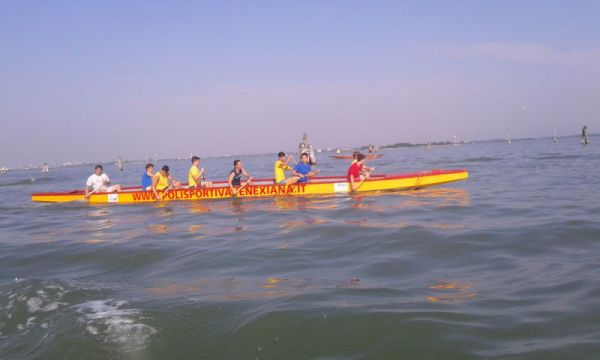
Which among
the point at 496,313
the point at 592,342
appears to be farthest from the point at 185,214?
the point at 592,342

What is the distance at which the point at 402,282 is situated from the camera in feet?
17.5

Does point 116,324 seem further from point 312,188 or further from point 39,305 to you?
point 312,188

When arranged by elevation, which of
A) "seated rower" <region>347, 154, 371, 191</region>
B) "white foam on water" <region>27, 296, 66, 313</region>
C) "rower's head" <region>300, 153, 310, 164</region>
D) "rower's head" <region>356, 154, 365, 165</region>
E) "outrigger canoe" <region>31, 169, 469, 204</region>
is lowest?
"white foam on water" <region>27, 296, 66, 313</region>

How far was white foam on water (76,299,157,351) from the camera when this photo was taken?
157 inches

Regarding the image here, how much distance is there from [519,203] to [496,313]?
8.41 meters

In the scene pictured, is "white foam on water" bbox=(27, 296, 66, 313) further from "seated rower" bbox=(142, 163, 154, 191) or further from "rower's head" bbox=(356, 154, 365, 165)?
"seated rower" bbox=(142, 163, 154, 191)

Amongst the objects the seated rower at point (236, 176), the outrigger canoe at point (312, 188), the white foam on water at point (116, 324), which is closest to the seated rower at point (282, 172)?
the outrigger canoe at point (312, 188)

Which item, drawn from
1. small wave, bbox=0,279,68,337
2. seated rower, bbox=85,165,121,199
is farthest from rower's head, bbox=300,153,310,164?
small wave, bbox=0,279,68,337

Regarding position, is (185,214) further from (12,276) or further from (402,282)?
(402,282)

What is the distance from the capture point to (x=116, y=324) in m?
4.34

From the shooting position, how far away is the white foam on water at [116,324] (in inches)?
157

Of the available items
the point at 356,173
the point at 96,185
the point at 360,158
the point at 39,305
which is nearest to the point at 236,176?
the point at 356,173

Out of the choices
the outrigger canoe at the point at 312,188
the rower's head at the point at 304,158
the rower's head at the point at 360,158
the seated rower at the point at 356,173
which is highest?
the rower's head at the point at 304,158

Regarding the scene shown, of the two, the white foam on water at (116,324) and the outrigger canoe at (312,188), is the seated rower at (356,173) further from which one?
the white foam on water at (116,324)
